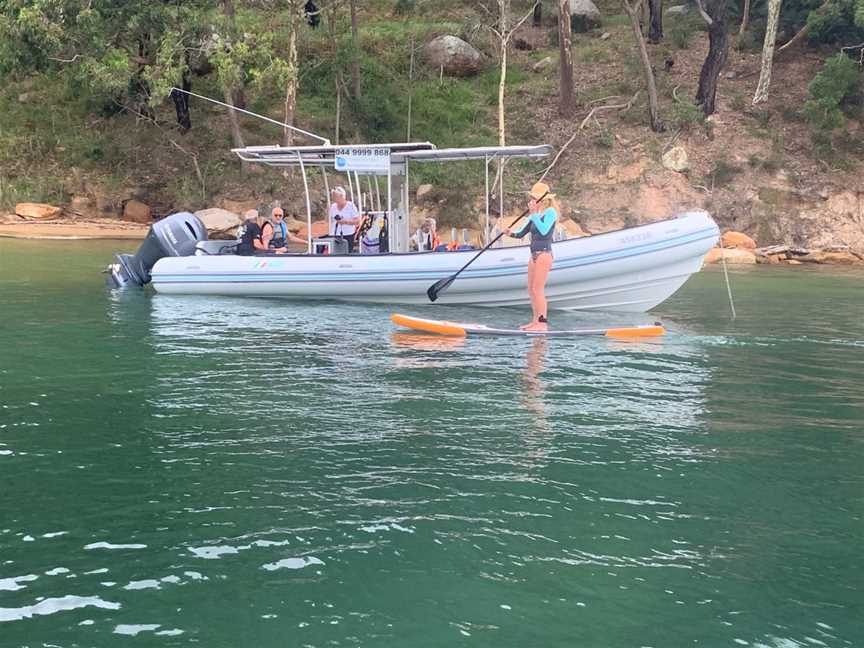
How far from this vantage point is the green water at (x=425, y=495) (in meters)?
4.14

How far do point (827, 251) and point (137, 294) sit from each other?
18702mm

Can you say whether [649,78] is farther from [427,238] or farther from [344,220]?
[344,220]

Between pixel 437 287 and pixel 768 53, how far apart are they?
21592 mm

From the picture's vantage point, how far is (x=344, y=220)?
15.5 metres

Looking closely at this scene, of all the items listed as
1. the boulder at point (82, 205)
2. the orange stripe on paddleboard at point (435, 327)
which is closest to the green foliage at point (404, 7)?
the boulder at point (82, 205)

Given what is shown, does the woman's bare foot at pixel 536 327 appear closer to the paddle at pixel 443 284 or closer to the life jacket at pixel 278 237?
the paddle at pixel 443 284

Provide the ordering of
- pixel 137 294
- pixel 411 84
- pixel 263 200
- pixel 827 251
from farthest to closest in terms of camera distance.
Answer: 1. pixel 411 84
2. pixel 263 200
3. pixel 827 251
4. pixel 137 294

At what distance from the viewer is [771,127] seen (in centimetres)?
3084

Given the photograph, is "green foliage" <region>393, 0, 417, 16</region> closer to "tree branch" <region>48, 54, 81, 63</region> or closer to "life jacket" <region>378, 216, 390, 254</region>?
"tree branch" <region>48, 54, 81, 63</region>

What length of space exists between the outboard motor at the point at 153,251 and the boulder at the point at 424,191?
1249 cm

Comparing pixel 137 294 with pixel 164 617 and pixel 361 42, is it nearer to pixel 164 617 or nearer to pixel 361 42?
pixel 164 617

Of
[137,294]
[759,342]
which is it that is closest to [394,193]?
[137,294]

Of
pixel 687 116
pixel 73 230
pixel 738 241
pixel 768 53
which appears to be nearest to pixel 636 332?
pixel 738 241

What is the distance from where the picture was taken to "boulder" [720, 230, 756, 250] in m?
26.7
